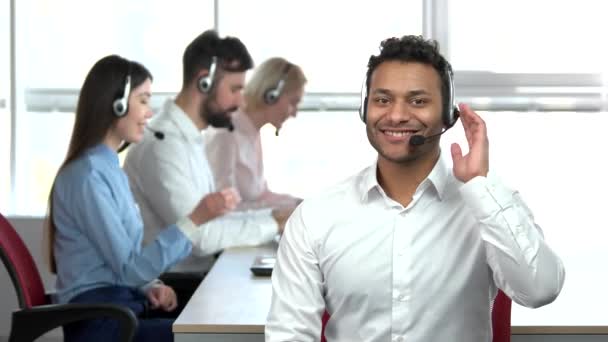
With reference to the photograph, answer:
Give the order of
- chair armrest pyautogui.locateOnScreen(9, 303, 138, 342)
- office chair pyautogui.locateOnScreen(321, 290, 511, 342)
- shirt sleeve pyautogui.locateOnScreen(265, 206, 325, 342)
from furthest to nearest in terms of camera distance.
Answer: chair armrest pyautogui.locateOnScreen(9, 303, 138, 342) → office chair pyautogui.locateOnScreen(321, 290, 511, 342) → shirt sleeve pyautogui.locateOnScreen(265, 206, 325, 342)

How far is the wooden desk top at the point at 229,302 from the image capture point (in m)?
2.20

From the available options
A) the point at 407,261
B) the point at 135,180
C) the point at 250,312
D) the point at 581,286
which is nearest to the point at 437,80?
the point at 407,261

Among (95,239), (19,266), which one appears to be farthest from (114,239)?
(19,266)

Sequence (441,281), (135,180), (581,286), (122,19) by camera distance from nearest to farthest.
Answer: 1. (441,281)
2. (581,286)
3. (135,180)
4. (122,19)

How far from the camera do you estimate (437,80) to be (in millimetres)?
1886

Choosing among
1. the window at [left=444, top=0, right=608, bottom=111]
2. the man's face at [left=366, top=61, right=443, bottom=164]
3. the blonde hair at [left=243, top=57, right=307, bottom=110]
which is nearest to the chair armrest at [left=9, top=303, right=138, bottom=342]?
the man's face at [left=366, top=61, right=443, bottom=164]

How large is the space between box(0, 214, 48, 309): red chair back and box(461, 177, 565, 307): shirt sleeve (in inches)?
44.2

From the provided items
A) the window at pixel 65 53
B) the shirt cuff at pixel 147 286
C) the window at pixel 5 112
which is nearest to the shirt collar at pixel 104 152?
the shirt cuff at pixel 147 286

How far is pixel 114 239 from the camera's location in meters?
2.77

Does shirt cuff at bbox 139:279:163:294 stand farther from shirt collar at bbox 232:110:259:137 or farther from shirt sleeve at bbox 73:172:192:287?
shirt collar at bbox 232:110:259:137

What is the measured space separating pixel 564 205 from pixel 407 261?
10.0 feet

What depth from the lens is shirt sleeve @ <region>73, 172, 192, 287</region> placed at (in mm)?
2771

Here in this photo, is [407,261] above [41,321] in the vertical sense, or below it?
above

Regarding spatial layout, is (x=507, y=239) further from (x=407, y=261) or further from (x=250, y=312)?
(x=250, y=312)
